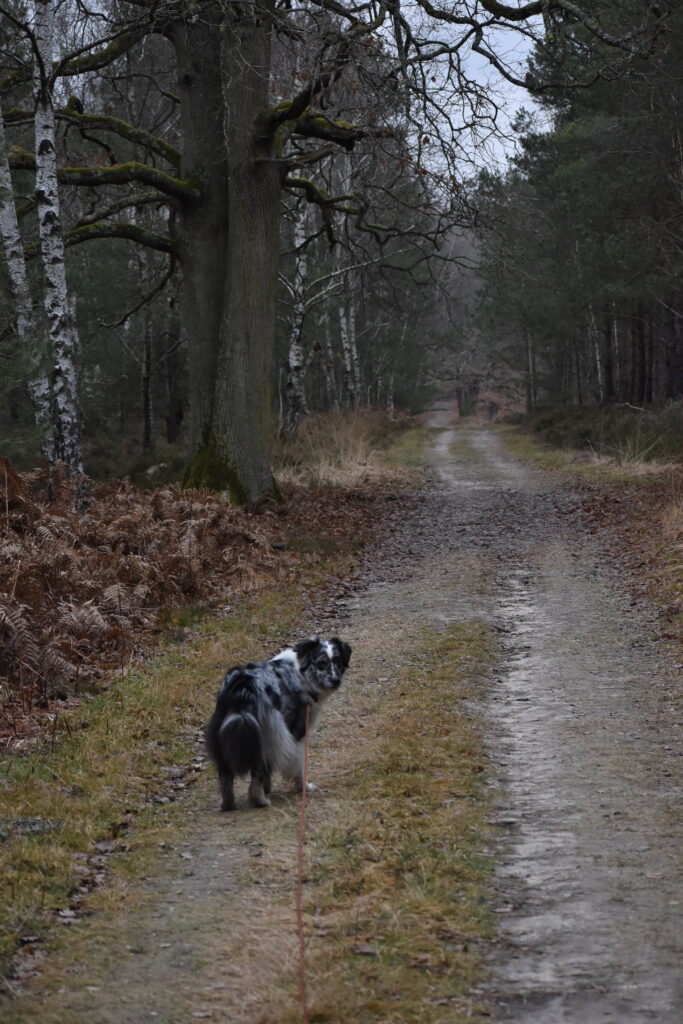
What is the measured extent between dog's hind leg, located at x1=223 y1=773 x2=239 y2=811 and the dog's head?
80 centimetres

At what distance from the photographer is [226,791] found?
266 inches

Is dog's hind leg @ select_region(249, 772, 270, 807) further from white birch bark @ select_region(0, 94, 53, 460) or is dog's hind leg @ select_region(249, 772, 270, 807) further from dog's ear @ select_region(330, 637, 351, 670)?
white birch bark @ select_region(0, 94, 53, 460)

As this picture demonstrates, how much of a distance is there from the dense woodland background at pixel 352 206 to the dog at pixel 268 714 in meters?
8.92

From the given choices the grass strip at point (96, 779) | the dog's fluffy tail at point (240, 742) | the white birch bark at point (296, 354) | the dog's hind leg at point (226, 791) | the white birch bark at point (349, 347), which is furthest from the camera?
the white birch bark at point (349, 347)

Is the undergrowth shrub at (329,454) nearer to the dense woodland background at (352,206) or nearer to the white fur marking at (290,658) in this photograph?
the dense woodland background at (352,206)

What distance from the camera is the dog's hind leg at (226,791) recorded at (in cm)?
671

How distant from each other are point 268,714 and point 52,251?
11730 mm

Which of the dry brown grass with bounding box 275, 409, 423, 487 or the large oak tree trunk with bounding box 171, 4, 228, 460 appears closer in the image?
the large oak tree trunk with bounding box 171, 4, 228, 460

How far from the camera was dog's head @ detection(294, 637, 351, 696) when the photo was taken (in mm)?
7059

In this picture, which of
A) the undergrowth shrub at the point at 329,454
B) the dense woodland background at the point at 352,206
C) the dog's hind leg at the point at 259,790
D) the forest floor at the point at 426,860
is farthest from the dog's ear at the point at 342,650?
the undergrowth shrub at the point at 329,454

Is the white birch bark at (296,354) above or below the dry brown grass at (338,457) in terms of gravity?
above

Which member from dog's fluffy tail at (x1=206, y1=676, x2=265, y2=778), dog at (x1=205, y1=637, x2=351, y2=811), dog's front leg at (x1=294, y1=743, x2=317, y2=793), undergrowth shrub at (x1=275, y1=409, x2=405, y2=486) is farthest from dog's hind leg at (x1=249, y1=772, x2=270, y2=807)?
undergrowth shrub at (x1=275, y1=409, x2=405, y2=486)

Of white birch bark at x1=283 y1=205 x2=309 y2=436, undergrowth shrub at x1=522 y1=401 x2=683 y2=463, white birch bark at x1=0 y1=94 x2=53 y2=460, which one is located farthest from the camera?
white birch bark at x1=283 y1=205 x2=309 y2=436

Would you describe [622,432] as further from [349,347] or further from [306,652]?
[306,652]
